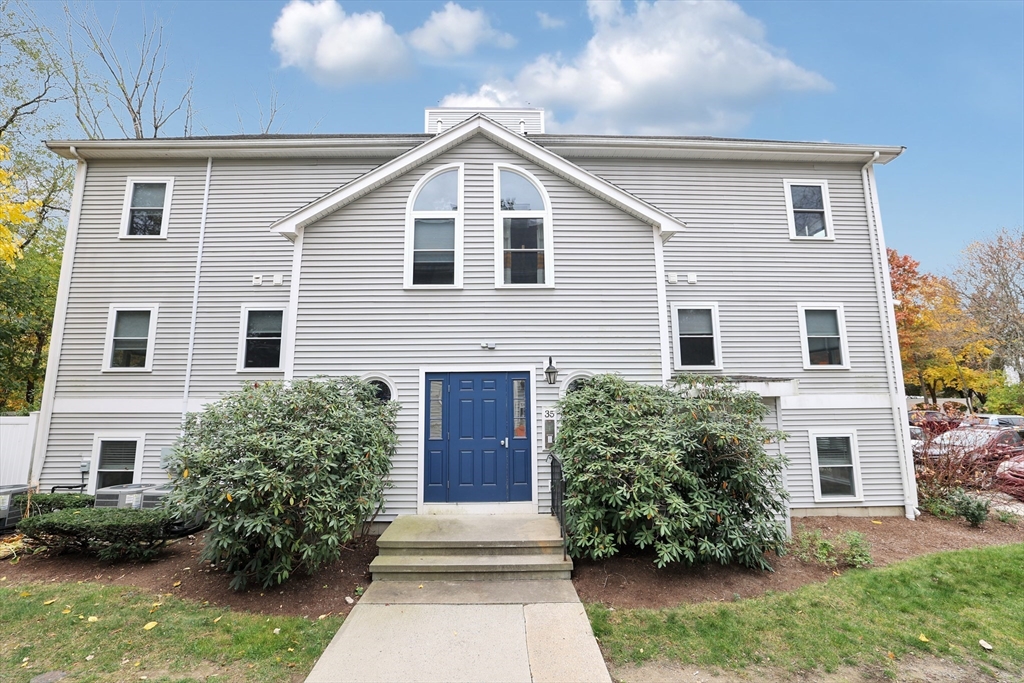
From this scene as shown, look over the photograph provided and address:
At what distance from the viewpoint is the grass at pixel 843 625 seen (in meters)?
4.20

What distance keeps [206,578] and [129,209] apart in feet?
28.7

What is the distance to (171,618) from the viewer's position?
4672 millimetres

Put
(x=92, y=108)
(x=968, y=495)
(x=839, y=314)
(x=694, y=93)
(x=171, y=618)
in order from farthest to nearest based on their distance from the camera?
1. (x=694, y=93)
2. (x=92, y=108)
3. (x=839, y=314)
4. (x=968, y=495)
5. (x=171, y=618)

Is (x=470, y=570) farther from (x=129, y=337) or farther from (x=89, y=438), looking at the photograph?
(x=129, y=337)

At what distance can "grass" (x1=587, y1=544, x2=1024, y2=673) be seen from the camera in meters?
4.20

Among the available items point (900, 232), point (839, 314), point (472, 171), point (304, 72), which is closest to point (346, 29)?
point (304, 72)

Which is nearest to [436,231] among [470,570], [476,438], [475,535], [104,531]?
[476,438]

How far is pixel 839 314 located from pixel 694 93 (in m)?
13.7

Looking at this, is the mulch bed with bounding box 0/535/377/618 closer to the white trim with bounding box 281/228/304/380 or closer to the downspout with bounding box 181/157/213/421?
the white trim with bounding box 281/228/304/380

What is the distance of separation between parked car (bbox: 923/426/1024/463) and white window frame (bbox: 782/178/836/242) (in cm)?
495

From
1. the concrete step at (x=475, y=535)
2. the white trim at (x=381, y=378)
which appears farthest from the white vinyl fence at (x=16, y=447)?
the concrete step at (x=475, y=535)

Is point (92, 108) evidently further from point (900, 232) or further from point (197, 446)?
point (900, 232)

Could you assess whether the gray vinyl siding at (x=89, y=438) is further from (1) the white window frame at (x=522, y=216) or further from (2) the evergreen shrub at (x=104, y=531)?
(1) the white window frame at (x=522, y=216)

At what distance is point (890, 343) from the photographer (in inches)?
386
